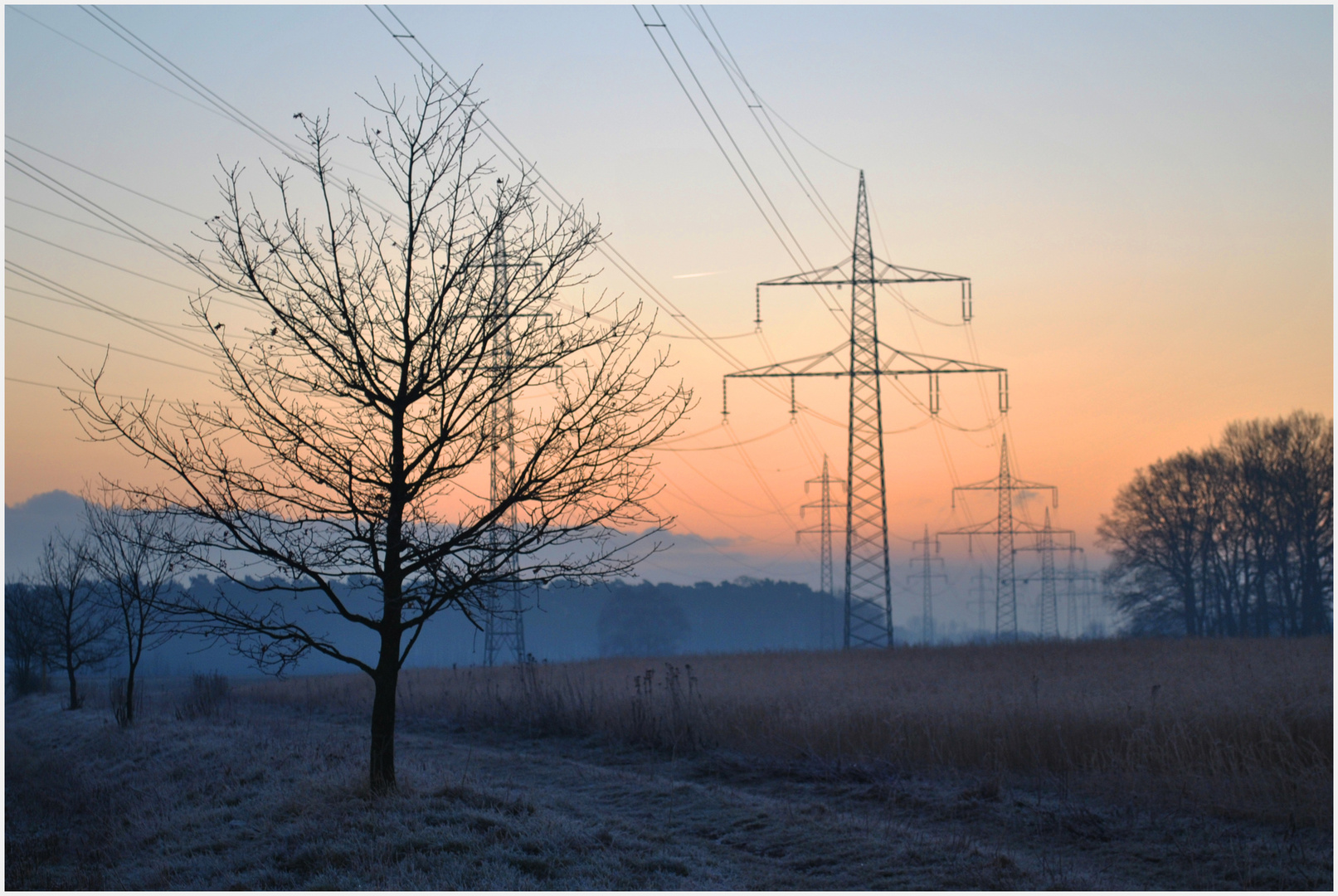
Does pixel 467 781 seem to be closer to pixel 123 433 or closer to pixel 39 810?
pixel 123 433

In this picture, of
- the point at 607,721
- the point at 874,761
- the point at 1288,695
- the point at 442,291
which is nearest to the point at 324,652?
the point at 442,291

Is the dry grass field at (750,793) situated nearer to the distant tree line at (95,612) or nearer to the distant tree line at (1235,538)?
the distant tree line at (95,612)

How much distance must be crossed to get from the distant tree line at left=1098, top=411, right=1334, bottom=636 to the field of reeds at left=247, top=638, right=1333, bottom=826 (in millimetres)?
29089

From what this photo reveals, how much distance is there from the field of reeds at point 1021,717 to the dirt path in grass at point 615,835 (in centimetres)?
58

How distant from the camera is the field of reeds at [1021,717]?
9508mm

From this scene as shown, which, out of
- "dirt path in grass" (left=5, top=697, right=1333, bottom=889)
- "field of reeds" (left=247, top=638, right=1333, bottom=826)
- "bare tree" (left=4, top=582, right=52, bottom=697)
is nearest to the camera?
"dirt path in grass" (left=5, top=697, right=1333, bottom=889)

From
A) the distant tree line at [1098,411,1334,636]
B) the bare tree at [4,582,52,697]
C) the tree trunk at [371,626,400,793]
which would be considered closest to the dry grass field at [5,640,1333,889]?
the tree trunk at [371,626,400,793]

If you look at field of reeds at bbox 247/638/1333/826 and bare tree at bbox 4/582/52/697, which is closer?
field of reeds at bbox 247/638/1333/826

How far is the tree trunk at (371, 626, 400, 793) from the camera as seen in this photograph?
8.77m

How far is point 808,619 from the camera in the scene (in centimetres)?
14125

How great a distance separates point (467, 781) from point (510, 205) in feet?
19.8

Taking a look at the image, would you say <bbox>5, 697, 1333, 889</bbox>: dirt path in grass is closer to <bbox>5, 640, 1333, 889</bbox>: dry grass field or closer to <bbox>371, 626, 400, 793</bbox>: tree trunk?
<bbox>5, 640, 1333, 889</bbox>: dry grass field

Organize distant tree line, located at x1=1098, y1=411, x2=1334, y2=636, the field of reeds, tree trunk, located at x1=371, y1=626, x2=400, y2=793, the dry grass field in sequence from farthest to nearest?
distant tree line, located at x1=1098, y1=411, x2=1334, y2=636 < the field of reeds < tree trunk, located at x1=371, y1=626, x2=400, y2=793 < the dry grass field

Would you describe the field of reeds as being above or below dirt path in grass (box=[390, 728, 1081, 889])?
above
